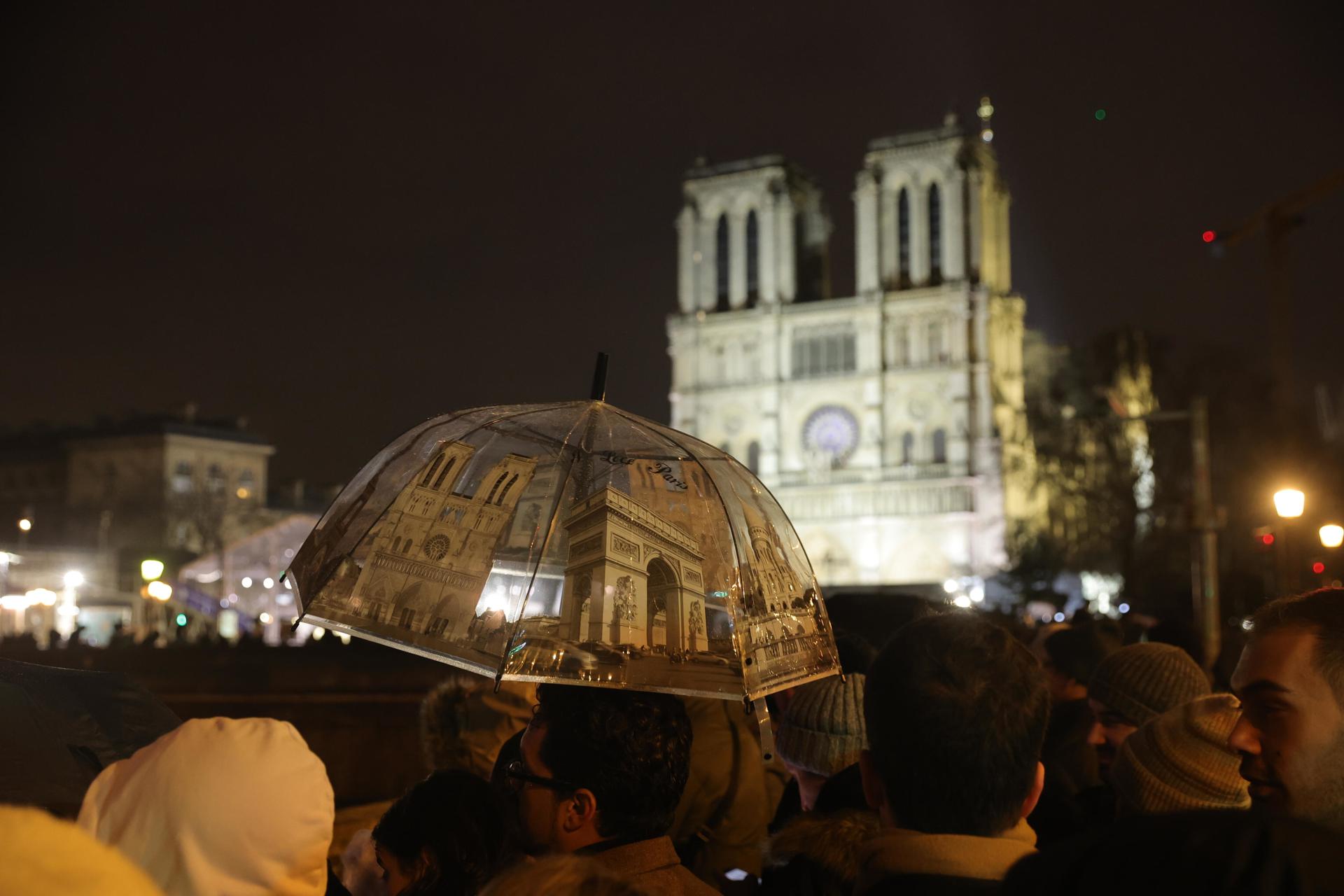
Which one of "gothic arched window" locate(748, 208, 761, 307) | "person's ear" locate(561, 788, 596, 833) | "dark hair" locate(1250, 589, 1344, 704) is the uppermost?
"gothic arched window" locate(748, 208, 761, 307)

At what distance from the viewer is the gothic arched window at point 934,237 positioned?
54.7 meters

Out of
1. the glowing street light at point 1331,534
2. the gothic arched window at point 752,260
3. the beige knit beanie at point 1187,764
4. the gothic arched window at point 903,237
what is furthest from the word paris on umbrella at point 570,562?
the gothic arched window at point 752,260

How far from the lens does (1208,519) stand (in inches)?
694

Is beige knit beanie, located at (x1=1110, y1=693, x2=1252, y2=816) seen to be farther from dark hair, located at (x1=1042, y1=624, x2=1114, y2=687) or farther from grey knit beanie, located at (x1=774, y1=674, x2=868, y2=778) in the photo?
dark hair, located at (x1=1042, y1=624, x2=1114, y2=687)

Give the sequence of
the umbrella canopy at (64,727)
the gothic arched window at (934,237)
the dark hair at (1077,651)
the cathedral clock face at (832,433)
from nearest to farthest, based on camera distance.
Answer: the umbrella canopy at (64,727) → the dark hair at (1077,651) → the gothic arched window at (934,237) → the cathedral clock face at (832,433)

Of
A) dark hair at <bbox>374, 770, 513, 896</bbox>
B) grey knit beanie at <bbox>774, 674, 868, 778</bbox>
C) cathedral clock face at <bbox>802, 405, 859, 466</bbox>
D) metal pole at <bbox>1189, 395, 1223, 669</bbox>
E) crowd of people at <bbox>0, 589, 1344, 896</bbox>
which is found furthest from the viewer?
cathedral clock face at <bbox>802, 405, 859, 466</bbox>

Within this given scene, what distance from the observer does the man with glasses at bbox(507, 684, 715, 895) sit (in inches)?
99.0

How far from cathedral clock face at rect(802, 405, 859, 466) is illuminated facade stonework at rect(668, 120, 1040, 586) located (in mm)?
59

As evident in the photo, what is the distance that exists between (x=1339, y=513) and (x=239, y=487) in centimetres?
5139

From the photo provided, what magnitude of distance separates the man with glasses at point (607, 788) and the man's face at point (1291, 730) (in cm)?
101

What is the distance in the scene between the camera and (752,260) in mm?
58000

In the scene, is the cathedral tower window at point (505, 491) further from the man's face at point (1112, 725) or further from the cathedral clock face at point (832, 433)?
the cathedral clock face at point (832, 433)

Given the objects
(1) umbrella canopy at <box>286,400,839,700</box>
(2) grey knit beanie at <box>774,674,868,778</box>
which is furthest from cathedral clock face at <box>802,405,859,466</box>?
(1) umbrella canopy at <box>286,400,839,700</box>

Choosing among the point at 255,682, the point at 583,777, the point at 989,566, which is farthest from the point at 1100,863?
the point at 989,566
